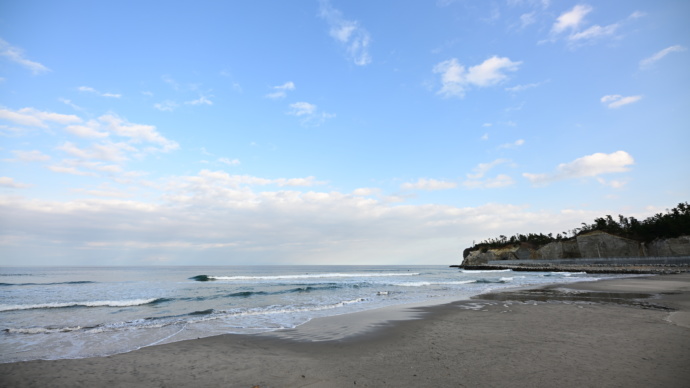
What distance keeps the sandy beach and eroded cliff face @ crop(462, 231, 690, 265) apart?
286 ft

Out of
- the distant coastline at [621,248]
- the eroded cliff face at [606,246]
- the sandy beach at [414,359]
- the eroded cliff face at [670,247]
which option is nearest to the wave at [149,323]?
the sandy beach at [414,359]

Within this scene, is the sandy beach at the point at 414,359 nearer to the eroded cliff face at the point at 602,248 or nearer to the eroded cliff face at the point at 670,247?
the eroded cliff face at the point at 670,247

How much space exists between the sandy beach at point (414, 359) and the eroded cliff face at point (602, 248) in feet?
286

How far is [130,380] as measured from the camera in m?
6.16

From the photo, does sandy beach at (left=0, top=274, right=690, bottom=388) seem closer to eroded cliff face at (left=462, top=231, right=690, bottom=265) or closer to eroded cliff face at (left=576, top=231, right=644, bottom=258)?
eroded cliff face at (left=462, top=231, right=690, bottom=265)

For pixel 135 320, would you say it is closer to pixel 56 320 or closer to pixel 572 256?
pixel 56 320

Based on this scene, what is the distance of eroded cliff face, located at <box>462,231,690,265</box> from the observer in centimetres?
7106

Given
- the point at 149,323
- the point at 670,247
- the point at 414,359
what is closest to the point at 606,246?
the point at 670,247

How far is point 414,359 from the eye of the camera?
706 centimetres

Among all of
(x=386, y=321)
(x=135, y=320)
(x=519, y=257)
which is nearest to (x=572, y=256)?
(x=519, y=257)

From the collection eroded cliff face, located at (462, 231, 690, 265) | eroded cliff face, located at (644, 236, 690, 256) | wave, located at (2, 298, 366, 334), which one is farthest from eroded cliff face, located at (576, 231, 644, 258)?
wave, located at (2, 298, 366, 334)

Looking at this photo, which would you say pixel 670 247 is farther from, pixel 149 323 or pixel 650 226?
pixel 149 323

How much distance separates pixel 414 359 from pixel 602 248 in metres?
107

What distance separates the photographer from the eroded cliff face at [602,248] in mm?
71062
